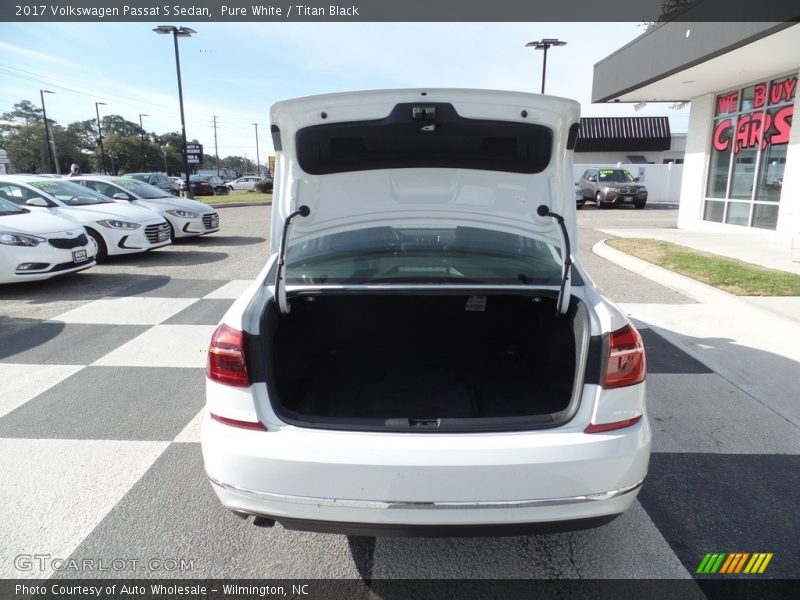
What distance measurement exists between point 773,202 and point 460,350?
39.8 ft

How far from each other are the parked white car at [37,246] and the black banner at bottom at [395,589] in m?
6.07

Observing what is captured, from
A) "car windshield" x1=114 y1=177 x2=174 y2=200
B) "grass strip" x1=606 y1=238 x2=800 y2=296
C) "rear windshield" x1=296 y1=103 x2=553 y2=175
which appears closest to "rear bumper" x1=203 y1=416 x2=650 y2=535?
"rear windshield" x1=296 y1=103 x2=553 y2=175

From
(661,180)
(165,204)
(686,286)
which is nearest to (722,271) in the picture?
(686,286)

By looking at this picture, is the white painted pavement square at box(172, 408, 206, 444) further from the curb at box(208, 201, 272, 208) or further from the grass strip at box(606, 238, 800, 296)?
the curb at box(208, 201, 272, 208)

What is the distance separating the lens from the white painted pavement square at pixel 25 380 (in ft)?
12.6

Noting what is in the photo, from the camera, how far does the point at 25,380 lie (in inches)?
165

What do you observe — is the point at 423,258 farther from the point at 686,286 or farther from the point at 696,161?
the point at 696,161

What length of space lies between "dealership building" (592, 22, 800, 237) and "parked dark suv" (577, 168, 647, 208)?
7.42 m

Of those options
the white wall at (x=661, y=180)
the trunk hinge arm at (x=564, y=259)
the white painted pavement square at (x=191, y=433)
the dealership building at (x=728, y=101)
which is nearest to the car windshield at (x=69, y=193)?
the white painted pavement square at (x=191, y=433)

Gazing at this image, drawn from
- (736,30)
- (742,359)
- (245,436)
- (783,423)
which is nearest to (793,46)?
(736,30)

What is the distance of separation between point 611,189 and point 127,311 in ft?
68.5

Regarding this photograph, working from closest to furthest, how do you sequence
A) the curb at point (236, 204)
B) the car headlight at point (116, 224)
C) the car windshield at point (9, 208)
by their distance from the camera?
the car windshield at point (9, 208), the car headlight at point (116, 224), the curb at point (236, 204)

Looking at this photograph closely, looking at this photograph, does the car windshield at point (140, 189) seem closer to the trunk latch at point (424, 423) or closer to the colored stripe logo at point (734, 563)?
the trunk latch at point (424, 423)

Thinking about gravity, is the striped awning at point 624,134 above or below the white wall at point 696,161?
above
